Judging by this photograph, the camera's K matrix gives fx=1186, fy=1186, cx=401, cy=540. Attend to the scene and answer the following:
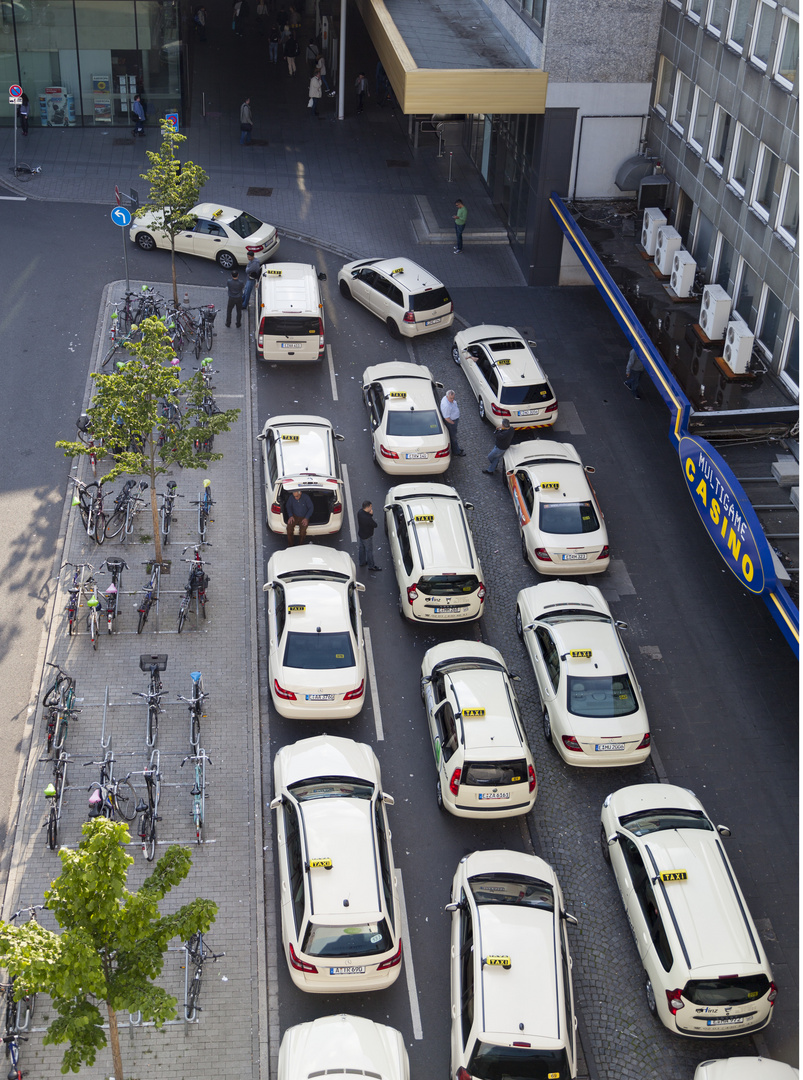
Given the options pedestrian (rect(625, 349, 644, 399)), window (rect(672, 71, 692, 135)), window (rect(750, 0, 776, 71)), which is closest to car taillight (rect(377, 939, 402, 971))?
pedestrian (rect(625, 349, 644, 399))

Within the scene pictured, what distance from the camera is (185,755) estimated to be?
16.8 meters

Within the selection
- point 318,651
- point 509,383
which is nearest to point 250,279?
point 509,383

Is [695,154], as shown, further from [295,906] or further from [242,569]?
[295,906]

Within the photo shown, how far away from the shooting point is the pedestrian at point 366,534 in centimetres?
2028

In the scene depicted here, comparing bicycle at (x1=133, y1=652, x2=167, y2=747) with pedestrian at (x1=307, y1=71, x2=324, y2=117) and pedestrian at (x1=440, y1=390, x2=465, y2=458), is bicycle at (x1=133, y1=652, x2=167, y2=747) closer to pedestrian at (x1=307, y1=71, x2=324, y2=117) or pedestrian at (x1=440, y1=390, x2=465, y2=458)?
pedestrian at (x1=440, y1=390, x2=465, y2=458)

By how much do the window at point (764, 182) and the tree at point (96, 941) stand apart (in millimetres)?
16375

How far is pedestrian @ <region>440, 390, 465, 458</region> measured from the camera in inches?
919

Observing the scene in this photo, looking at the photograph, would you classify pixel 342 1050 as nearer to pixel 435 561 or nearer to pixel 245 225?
pixel 435 561

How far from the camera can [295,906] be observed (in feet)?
46.1

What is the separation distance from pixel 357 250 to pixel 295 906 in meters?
20.4

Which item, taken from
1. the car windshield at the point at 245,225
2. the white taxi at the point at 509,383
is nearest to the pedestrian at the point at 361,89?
the car windshield at the point at 245,225

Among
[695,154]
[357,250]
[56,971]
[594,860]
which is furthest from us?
[357,250]

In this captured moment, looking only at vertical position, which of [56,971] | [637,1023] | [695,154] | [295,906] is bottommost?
[637,1023]

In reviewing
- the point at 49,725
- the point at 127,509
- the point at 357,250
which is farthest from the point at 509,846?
the point at 357,250
